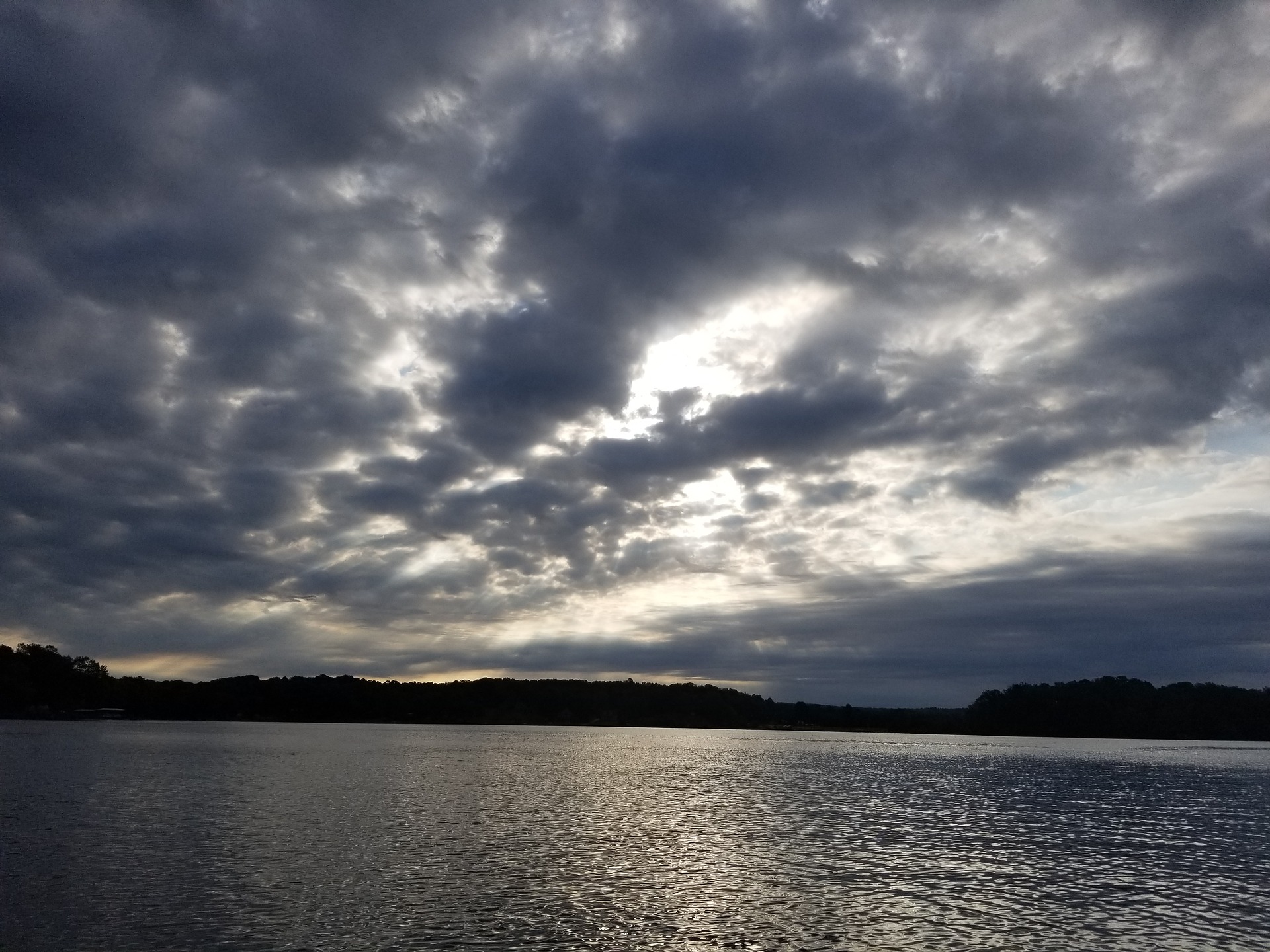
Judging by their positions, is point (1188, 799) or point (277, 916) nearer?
point (277, 916)

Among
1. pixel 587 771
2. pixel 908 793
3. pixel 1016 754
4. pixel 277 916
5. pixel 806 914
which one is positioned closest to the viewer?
pixel 277 916

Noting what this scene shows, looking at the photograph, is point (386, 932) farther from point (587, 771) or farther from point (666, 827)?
point (587, 771)

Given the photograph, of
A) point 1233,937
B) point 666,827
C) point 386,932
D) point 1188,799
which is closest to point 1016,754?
point 1188,799

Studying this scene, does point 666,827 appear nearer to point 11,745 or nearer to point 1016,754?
point 11,745

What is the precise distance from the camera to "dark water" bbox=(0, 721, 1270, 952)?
99.0 ft

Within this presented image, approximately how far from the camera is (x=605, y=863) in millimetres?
42688

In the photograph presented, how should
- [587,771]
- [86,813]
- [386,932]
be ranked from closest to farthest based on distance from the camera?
[386,932] < [86,813] < [587,771]

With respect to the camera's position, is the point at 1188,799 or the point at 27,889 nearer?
the point at 27,889

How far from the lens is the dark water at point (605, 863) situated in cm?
3019

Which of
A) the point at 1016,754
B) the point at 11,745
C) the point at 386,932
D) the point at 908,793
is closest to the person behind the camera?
the point at 386,932

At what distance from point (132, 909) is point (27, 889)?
568 centimetres

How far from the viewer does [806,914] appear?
3303 cm

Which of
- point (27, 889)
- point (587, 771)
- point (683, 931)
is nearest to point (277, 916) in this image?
point (27, 889)

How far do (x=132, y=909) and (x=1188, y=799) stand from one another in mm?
86535
